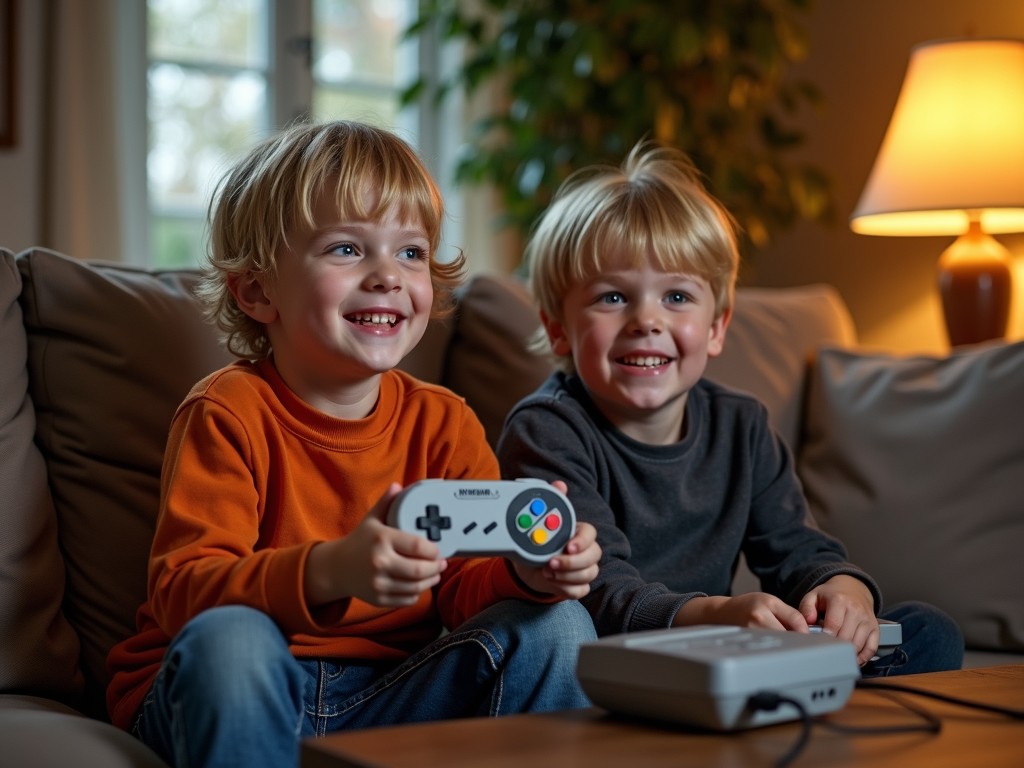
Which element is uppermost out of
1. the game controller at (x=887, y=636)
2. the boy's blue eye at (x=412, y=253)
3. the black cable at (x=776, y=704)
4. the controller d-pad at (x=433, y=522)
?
the boy's blue eye at (x=412, y=253)

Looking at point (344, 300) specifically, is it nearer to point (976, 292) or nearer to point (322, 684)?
point (322, 684)

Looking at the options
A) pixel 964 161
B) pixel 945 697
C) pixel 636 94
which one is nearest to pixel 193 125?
pixel 636 94

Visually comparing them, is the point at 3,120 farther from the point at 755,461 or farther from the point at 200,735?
the point at 200,735

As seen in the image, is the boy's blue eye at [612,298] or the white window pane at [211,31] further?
the white window pane at [211,31]

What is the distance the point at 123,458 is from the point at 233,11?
2.23m

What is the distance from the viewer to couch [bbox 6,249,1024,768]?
1.29 metres

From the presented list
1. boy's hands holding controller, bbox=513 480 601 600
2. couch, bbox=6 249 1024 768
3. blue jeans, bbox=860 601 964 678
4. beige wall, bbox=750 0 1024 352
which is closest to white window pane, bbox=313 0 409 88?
beige wall, bbox=750 0 1024 352

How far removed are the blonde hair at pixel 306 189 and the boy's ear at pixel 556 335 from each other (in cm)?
27

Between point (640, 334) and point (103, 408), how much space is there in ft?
2.01

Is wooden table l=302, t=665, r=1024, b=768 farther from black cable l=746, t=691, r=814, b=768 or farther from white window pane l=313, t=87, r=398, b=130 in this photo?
white window pane l=313, t=87, r=398, b=130

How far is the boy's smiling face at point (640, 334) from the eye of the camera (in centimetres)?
141

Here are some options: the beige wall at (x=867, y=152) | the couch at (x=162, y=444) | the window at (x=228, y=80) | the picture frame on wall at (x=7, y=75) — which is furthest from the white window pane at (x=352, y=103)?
the couch at (x=162, y=444)

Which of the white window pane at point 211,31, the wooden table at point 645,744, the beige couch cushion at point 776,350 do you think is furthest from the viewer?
the white window pane at point 211,31

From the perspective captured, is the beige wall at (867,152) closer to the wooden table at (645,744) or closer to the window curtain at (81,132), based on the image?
the window curtain at (81,132)
